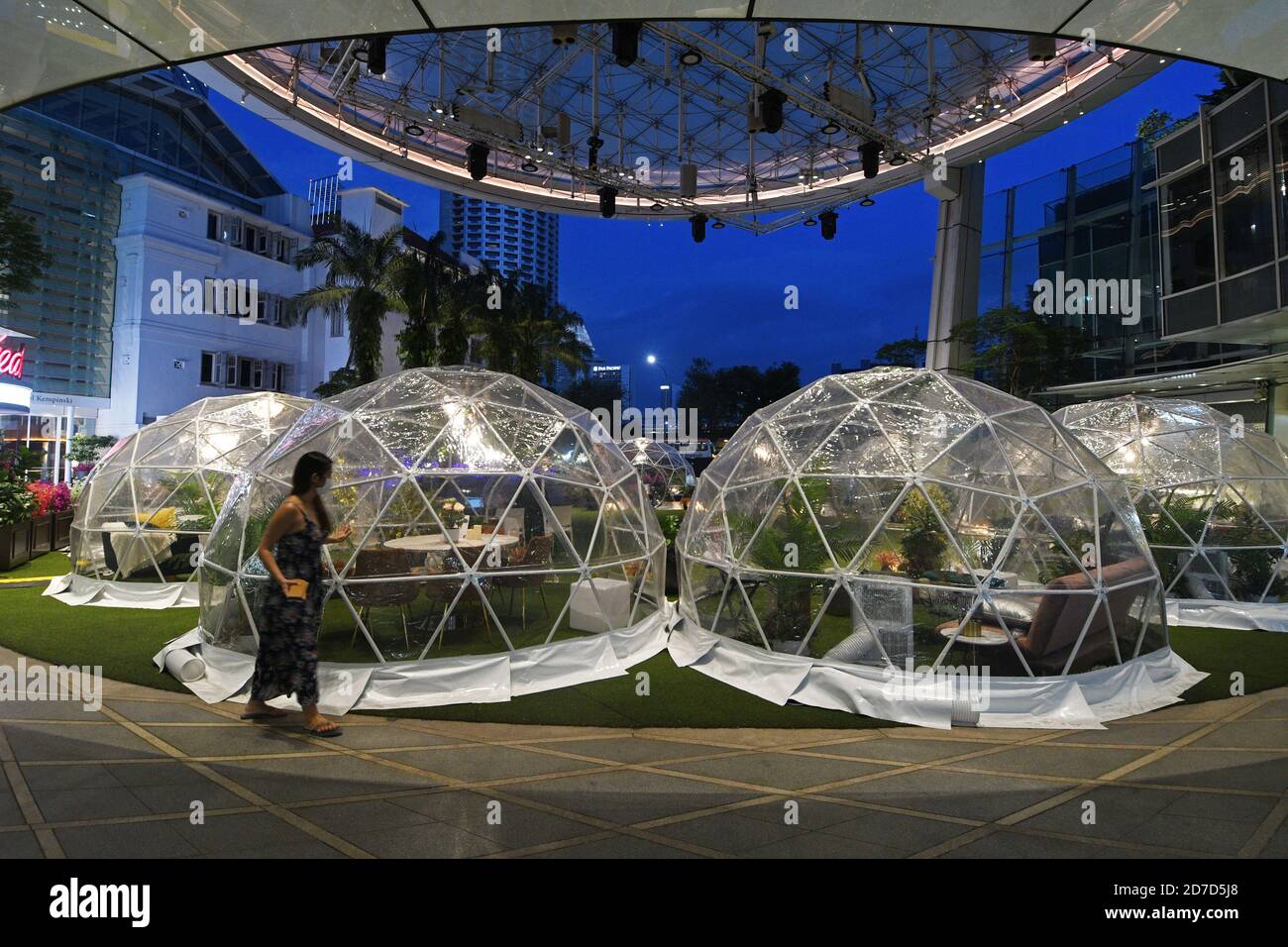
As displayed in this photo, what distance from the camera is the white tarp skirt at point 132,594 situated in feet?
32.6

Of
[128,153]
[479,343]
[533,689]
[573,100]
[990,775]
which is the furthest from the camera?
[479,343]

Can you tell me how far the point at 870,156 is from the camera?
15.7 meters

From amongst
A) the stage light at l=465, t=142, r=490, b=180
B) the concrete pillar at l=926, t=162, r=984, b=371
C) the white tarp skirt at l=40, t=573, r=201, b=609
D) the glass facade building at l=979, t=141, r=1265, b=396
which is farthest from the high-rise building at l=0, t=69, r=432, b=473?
the glass facade building at l=979, t=141, r=1265, b=396

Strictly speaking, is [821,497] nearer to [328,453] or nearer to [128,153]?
[328,453]

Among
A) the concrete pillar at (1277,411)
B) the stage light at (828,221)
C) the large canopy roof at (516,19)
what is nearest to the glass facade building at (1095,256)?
the concrete pillar at (1277,411)

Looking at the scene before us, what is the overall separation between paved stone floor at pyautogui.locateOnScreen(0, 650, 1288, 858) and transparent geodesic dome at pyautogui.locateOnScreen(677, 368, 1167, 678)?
0.87 m

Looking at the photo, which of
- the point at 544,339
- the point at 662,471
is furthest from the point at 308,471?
the point at 544,339

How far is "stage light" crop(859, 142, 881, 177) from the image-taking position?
50.9 feet

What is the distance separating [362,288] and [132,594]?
14548mm

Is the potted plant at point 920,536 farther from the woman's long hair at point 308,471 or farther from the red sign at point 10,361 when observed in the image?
the red sign at point 10,361

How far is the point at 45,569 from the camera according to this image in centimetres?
1268

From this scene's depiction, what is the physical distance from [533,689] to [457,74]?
14.3 metres

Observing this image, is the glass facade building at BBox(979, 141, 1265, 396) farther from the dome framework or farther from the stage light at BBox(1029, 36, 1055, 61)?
the dome framework
